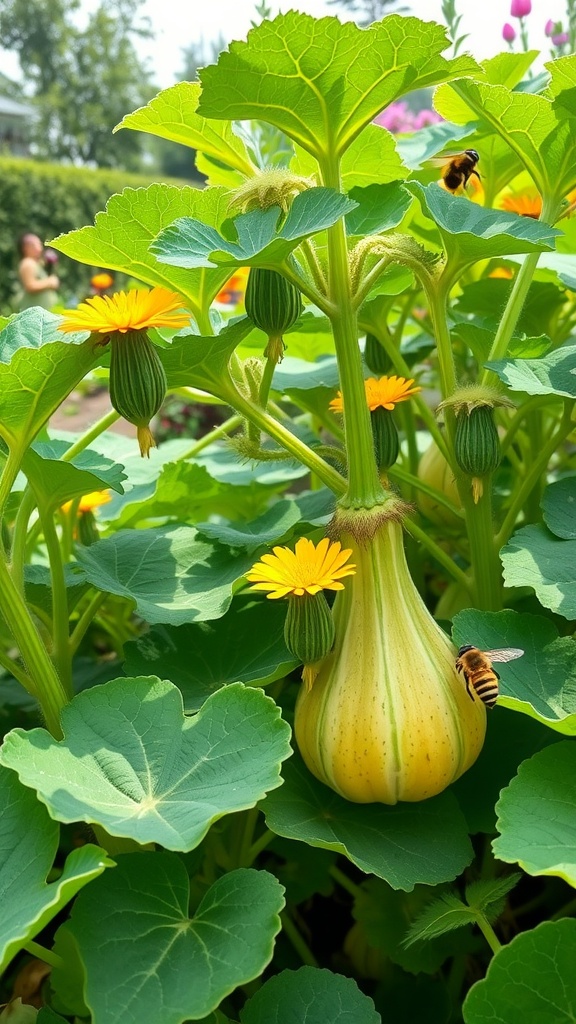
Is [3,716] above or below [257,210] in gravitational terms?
below

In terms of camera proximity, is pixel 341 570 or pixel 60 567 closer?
pixel 341 570

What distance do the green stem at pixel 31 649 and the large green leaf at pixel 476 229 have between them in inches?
18.8

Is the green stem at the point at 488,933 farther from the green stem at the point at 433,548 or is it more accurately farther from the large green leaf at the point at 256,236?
the large green leaf at the point at 256,236

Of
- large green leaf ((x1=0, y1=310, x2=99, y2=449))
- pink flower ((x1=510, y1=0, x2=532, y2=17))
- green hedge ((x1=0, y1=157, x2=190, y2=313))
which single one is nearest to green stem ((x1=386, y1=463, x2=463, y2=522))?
large green leaf ((x1=0, y1=310, x2=99, y2=449))

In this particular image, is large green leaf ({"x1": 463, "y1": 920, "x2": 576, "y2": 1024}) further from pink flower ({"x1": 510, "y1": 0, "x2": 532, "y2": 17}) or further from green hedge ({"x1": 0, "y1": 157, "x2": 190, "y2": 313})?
green hedge ({"x1": 0, "y1": 157, "x2": 190, "y2": 313})

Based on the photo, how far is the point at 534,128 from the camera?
2.64 feet

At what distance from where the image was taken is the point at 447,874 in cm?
69

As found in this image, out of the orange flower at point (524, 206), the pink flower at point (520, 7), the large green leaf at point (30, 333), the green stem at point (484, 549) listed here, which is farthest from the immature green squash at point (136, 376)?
the pink flower at point (520, 7)

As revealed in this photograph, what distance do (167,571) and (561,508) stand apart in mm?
431

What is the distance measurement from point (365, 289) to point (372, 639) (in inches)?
11.6

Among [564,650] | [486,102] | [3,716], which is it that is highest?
[486,102]

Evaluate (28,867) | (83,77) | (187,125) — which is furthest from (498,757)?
(83,77)

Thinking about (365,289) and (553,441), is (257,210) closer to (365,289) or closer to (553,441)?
(365,289)

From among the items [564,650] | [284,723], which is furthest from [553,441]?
[284,723]
